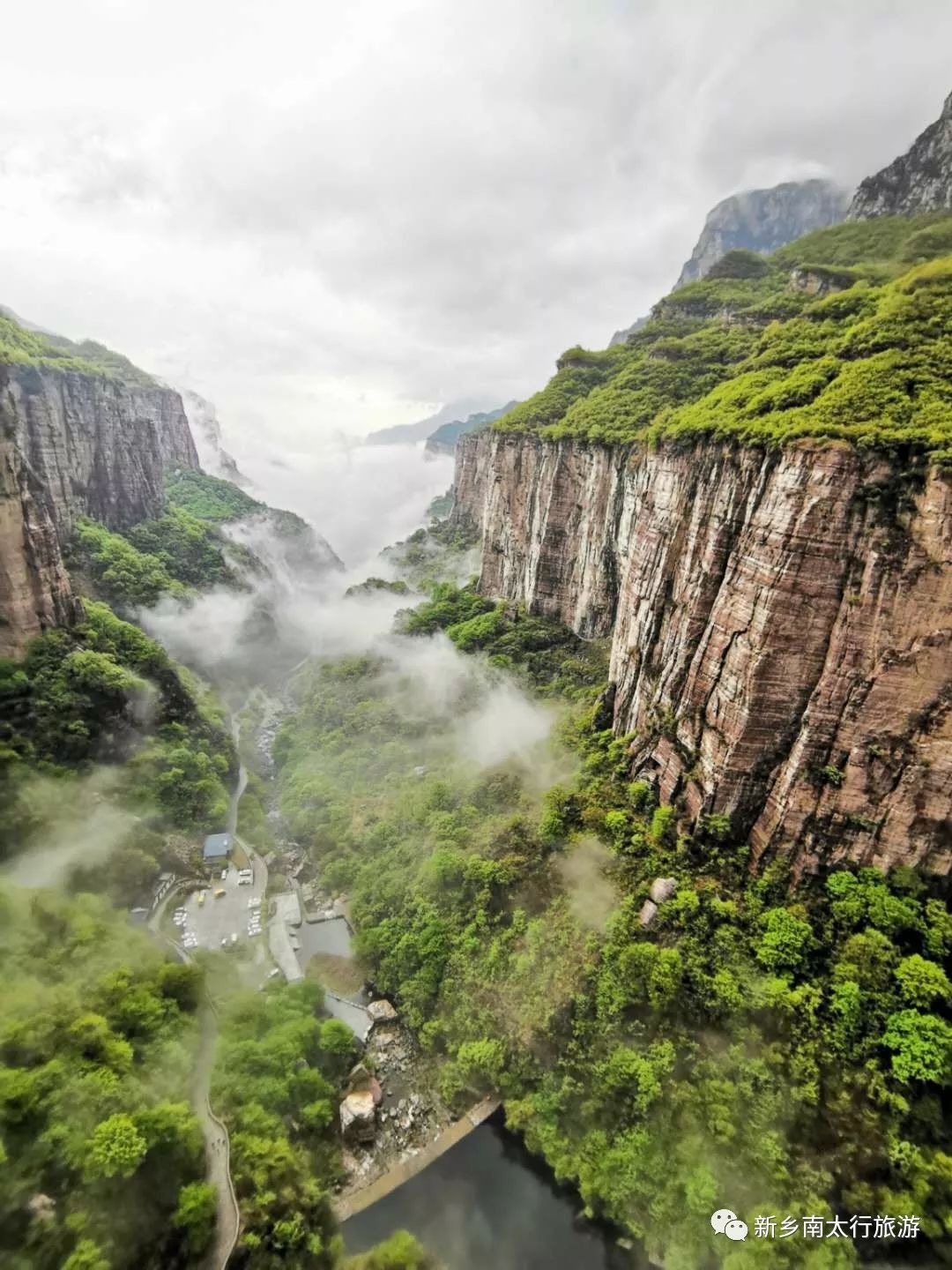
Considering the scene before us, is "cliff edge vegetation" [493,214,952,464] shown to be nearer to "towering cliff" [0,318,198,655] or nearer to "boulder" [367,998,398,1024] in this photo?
"boulder" [367,998,398,1024]

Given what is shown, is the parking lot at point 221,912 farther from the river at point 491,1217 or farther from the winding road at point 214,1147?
the river at point 491,1217

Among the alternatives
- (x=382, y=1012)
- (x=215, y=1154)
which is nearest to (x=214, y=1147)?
(x=215, y=1154)

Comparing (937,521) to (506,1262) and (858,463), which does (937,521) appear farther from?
(506,1262)

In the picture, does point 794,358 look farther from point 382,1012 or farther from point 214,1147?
point 214,1147

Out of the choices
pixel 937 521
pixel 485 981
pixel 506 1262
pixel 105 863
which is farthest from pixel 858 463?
pixel 105 863

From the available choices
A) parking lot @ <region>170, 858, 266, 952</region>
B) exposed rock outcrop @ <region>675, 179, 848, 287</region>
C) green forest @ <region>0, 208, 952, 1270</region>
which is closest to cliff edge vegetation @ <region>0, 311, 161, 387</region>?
green forest @ <region>0, 208, 952, 1270</region>

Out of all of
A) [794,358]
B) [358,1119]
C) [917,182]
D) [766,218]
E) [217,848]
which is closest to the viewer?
[358,1119]
